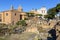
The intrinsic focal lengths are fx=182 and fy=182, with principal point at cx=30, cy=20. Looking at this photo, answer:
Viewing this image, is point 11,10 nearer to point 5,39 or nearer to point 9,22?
point 9,22

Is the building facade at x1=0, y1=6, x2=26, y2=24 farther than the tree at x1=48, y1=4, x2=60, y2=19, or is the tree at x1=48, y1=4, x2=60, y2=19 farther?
the building facade at x1=0, y1=6, x2=26, y2=24

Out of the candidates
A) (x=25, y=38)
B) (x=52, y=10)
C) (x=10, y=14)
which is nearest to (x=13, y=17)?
(x=10, y=14)

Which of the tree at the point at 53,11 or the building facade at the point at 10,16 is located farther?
the building facade at the point at 10,16

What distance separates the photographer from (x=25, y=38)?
28.8m

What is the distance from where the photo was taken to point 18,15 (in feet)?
209

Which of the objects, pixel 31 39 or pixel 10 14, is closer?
pixel 31 39

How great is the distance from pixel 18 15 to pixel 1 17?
19.5 feet

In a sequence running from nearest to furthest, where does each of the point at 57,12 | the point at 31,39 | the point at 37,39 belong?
the point at 37,39 → the point at 31,39 → the point at 57,12

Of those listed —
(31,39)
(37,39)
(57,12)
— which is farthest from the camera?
(57,12)

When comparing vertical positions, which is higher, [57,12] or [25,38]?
[57,12]

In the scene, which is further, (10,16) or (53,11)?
(10,16)

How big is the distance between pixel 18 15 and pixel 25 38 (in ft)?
116

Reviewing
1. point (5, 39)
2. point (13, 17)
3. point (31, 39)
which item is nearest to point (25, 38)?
point (31, 39)

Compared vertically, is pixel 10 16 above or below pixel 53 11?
below
